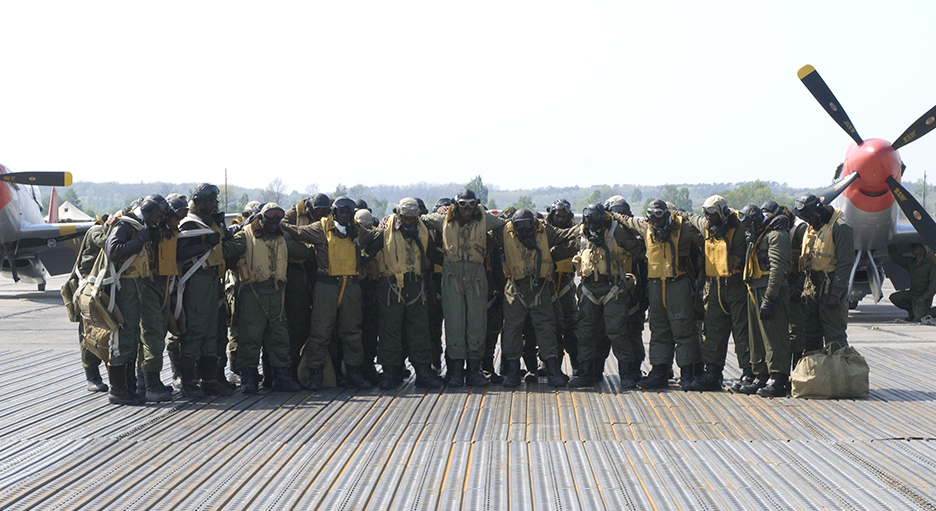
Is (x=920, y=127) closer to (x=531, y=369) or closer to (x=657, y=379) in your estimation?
(x=657, y=379)

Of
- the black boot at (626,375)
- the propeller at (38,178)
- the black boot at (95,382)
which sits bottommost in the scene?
the black boot at (95,382)

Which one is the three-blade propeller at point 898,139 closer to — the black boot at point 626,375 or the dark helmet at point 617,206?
the dark helmet at point 617,206

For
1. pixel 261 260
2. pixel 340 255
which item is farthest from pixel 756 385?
pixel 261 260

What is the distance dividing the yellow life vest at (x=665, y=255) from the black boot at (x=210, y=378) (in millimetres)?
4346

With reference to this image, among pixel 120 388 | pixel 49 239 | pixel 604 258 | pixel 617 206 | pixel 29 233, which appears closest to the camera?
pixel 120 388

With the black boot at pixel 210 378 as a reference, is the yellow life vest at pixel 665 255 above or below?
above

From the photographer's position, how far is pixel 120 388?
23.3 ft

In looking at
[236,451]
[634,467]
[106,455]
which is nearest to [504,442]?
[634,467]

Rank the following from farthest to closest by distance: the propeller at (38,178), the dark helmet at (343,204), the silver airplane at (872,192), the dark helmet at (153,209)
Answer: the propeller at (38,178)
the silver airplane at (872,192)
the dark helmet at (343,204)
the dark helmet at (153,209)

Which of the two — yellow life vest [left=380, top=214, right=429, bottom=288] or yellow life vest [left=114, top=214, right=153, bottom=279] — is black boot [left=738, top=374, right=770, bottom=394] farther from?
yellow life vest [left=114, top=214, right=153, bottom=279]

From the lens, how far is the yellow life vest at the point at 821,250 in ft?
Answer: 25.4

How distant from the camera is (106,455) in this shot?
549cm

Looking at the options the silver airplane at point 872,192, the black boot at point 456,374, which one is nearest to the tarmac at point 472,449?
the black boot at point 456,374

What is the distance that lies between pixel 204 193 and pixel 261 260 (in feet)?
2.71
